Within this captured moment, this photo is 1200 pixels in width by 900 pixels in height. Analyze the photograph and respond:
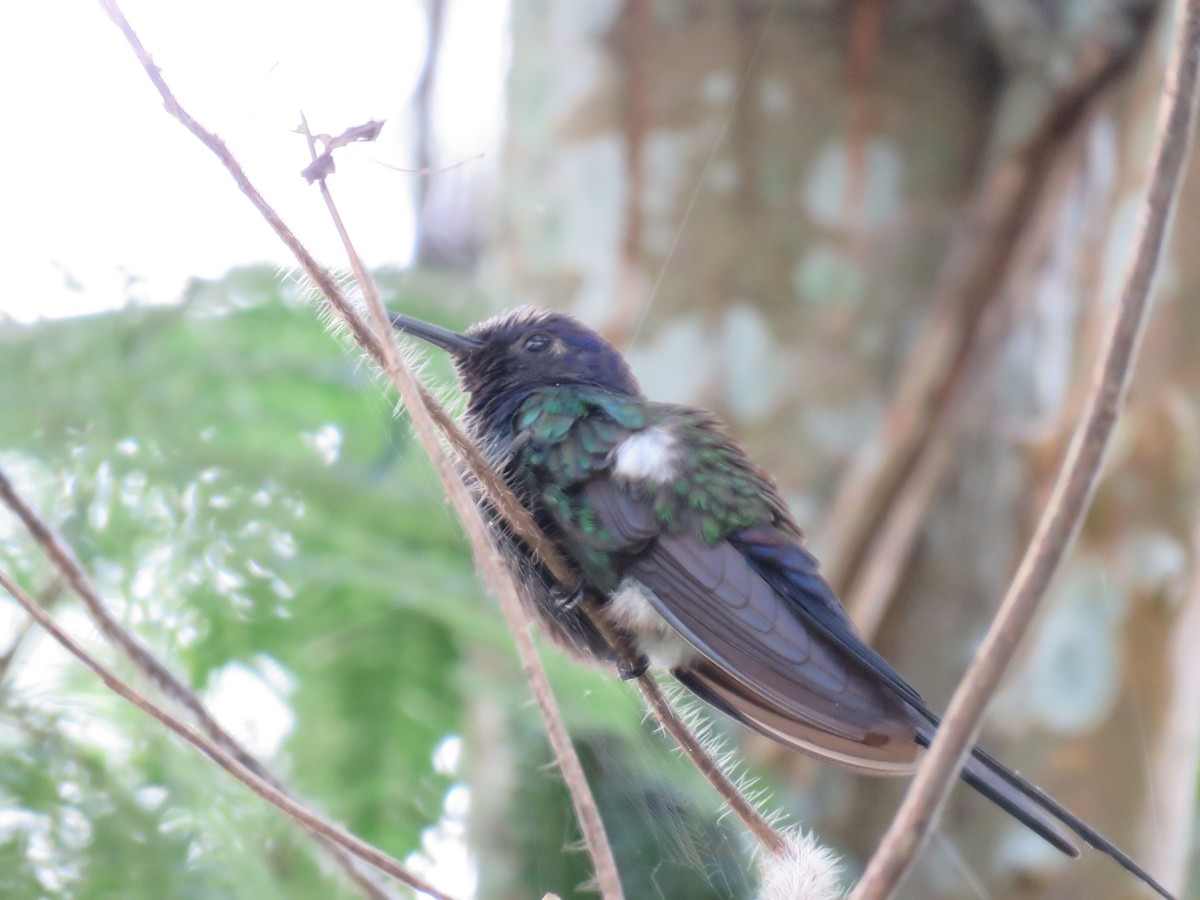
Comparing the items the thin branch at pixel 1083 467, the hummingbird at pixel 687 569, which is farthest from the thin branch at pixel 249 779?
the hummingbird at pixel 687 569

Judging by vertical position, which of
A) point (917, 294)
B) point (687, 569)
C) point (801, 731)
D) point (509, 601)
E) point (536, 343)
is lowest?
point (509, 601)

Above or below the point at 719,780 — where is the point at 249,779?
below

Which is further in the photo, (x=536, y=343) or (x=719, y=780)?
(x=536, y=343)

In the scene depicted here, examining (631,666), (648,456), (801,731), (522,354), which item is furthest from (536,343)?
(801,731)

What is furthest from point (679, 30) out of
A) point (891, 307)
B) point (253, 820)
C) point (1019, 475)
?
point (253, 820)

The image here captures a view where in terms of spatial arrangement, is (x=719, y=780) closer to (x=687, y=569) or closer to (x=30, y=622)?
(x=687, y=569)

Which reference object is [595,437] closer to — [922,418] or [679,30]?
[922,418]

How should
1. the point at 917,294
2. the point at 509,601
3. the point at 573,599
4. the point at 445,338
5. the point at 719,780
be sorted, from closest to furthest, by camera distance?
the point at 509,601
the point at 719,780
the point at 573,599
the point at 445,338
the point at 917,294
